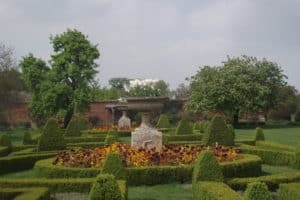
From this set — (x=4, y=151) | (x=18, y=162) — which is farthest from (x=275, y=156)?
(x=4, y=151)

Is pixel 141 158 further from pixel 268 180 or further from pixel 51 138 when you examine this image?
pixel 51 138

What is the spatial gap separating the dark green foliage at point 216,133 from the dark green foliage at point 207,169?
810cm

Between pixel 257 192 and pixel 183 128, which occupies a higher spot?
pixel 183 128

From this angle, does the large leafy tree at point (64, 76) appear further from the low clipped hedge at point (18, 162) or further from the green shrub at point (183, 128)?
the low clipped hedge at point (18, 162)

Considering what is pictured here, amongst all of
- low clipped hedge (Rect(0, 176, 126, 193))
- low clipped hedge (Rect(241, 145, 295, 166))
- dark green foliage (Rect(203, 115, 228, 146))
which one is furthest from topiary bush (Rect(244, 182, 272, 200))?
dark green foliage (Rect(203, 115, 228, 146))

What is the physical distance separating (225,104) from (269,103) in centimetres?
496

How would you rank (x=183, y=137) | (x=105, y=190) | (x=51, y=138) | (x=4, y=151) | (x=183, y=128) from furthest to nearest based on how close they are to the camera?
(x=183, y=128)
(x=183, y=137)
(x=4, y=151)
(x=51, y=138)
(x=105, y=190)

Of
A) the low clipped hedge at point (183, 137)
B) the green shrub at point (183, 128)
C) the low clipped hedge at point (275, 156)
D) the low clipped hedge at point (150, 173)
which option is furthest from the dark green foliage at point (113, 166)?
the green shrub at point (183, 128)

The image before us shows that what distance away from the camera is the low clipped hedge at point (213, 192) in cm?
704

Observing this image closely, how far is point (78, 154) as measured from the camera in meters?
12.8

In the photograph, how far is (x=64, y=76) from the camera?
127 ft

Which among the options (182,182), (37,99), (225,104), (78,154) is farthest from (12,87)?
(182,182)

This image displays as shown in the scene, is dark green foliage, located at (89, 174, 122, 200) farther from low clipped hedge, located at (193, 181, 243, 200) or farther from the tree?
the tree

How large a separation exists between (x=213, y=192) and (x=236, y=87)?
109 ft
